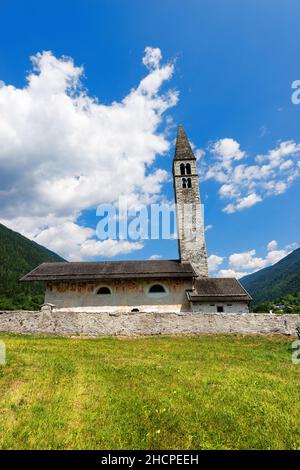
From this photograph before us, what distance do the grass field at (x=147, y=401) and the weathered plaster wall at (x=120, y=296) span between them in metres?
9.08

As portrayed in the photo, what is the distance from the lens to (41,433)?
5094mm

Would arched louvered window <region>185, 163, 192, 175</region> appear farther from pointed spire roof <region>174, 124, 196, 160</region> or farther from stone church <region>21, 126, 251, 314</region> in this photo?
stone church <region>21, 126, 251, 314</region>

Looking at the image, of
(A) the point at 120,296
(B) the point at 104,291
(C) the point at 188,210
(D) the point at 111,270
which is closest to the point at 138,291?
(A) the point at 120,296

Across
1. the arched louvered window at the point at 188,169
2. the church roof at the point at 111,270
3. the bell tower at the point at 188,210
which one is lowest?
the church roof at the point at 111,270

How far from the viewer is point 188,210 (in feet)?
89.5

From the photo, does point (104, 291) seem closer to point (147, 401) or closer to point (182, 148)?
point (147, 401)

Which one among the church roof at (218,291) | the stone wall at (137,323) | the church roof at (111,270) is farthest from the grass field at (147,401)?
the church roof at (111,270)

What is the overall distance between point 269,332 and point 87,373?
12.2m

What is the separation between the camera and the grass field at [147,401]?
5.02 meters

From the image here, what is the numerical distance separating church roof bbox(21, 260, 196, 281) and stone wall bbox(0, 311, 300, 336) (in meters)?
4.24

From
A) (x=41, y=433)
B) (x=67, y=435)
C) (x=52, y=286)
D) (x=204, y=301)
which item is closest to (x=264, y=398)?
(x=67, y=435)

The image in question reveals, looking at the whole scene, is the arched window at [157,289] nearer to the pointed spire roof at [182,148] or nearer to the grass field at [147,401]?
the grass field at [147,401]

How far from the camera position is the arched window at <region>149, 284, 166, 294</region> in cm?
2128
